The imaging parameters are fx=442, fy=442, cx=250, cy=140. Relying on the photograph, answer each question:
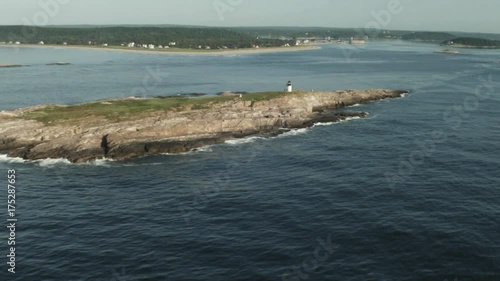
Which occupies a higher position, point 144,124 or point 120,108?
point 120,108

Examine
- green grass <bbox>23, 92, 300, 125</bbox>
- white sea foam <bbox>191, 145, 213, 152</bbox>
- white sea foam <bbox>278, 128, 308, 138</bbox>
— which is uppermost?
green grass <bbox>23, 92, 300, 125</bbox>

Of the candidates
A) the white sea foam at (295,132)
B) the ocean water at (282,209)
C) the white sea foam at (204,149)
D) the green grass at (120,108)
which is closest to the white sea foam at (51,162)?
the ocean water at (282,209)

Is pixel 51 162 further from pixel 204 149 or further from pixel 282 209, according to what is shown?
pixel 282 209

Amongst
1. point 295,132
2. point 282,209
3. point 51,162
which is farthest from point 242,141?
point 282,209

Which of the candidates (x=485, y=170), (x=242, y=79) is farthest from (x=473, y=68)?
(x=485, y=170)

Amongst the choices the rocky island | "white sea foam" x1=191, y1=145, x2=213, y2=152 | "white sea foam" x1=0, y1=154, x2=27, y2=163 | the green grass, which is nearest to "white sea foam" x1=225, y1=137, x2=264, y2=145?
the rocky island

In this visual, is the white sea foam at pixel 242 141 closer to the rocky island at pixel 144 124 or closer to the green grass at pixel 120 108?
the rocky island at pixel 144 124

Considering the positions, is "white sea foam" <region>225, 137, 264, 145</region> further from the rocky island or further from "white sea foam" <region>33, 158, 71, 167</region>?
"white sea foam" <region>33, 158, 71, 167</region>

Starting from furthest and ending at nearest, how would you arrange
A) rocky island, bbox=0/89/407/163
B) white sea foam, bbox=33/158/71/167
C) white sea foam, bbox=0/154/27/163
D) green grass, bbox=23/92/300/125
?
1. green grass, bbox=23/92/300/125
2. rocky island, bbox=0/89/407/163
3. white sea foam, bbox=0/154/27/163
4. white sea foam, bbox=33/158/71/167
